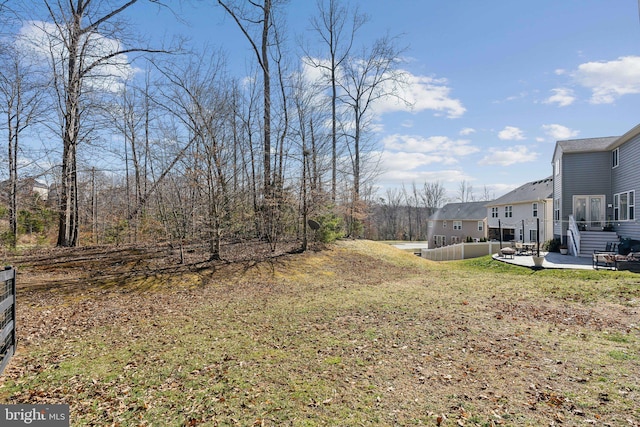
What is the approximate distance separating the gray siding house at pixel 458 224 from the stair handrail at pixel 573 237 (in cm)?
1728

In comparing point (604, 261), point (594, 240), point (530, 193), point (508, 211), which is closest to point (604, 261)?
point (604, 261)

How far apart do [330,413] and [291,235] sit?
1166 cm

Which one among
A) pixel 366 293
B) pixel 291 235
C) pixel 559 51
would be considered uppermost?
pixel 559 51

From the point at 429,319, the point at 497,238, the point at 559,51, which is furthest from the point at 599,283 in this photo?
the point at 497,238

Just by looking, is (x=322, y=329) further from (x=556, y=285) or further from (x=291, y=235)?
(x=291, y=235)

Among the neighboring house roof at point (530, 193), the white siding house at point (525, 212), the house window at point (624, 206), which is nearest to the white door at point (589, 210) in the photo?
the house window at point (624, 206)

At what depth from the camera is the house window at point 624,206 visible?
13.3 m

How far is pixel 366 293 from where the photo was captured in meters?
8.35

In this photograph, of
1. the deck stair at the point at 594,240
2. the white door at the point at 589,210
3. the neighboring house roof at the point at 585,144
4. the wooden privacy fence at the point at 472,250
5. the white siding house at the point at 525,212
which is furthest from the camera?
the white siding house at the point at 525,212

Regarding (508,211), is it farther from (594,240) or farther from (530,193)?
(594,240)

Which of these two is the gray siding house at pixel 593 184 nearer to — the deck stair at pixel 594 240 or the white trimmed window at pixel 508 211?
the deck stair at pixel 594 240

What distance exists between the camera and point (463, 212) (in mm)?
35469

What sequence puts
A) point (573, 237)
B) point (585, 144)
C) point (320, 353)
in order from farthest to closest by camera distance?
point (585, 144), point (573, 237), point (320, 353)

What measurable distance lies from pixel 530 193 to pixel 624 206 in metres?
12.2
